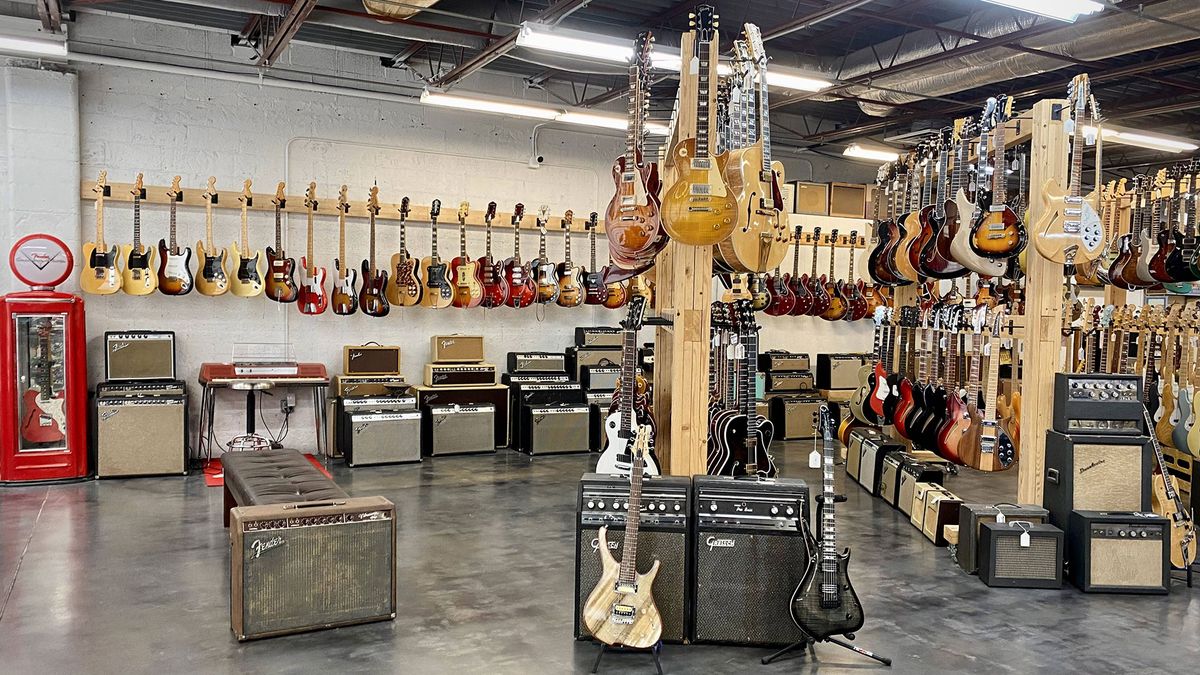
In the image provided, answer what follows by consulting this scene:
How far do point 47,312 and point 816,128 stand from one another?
7.97 metres

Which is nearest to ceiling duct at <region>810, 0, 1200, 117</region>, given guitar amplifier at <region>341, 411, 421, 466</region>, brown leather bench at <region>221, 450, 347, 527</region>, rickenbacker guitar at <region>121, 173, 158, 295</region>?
guitar amplifier at <region>341, 411, 421, 466</region>

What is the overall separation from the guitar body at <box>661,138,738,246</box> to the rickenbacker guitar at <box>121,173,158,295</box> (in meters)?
4.69

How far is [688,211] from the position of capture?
375cm

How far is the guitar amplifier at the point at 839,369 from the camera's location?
9375mm

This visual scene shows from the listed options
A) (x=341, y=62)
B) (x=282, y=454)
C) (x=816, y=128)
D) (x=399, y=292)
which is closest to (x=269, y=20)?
(x=341, y=62)

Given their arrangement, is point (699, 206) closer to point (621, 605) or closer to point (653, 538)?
point (653, 538)

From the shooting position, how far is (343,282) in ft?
24.1

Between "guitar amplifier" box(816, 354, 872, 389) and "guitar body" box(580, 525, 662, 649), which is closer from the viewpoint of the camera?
"guitar body" box(580, 525, 662, 649)

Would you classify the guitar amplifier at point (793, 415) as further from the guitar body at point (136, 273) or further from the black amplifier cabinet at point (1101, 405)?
the guitar body at point (136, 273)

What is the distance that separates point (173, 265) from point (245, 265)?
0.52m

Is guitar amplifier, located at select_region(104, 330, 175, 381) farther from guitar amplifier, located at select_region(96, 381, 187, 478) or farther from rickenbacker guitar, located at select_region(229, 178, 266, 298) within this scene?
rickenbacker guitar, located at select_region(229, 178, 266, 298)

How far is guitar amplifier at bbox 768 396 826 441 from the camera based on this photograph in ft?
29.1

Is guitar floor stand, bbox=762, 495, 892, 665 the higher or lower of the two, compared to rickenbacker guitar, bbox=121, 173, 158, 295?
lower

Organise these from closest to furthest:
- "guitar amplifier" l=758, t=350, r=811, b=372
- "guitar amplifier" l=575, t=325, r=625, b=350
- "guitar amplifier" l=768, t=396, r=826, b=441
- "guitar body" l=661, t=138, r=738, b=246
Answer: "guitar body" l=661, t=138, r=738, b=246 → "guitar amplifier" l=575, t=325, r=625, b=350 → "guitar amplifier" l=768, t=396, r=826, b=441 → "guitar amplifier" l=758, t=350, r=811, b=372
